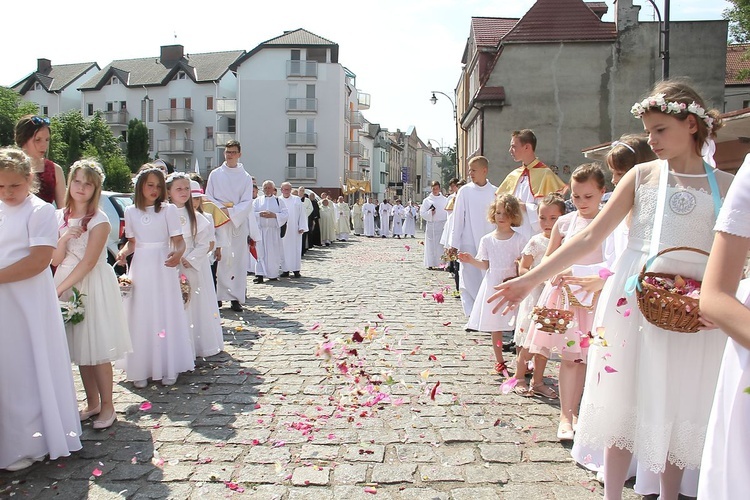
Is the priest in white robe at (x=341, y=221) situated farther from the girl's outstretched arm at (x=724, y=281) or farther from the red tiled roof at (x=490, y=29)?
the girl's outstretched arm at (x=724, y=281)

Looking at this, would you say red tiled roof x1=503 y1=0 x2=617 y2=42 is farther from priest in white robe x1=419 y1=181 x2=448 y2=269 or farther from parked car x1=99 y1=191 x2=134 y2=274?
parked car x1=99 y1=191 x2=134 y2=274

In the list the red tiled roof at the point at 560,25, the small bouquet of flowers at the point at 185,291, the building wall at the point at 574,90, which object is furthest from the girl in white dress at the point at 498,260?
the red tiled roof at the point at 560,25

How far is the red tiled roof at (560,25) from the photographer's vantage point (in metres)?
29.0

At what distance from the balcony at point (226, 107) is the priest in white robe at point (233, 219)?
57557 millimetres

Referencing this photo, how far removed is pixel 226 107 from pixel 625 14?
45.3 metres

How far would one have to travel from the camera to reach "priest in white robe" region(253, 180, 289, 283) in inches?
575

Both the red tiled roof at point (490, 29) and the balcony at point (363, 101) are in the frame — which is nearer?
the red tiled roof at point (490, 29)

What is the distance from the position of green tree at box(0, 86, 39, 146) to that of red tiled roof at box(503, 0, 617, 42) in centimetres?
3943

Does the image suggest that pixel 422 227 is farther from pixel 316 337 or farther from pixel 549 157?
pixel 316 337

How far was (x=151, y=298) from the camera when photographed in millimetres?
5883

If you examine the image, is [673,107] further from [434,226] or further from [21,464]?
[434,226]

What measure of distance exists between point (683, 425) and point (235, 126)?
67169mm

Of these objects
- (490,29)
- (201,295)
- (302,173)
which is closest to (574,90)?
(490,29)

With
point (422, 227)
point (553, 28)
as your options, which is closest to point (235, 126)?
point (422, 227)
